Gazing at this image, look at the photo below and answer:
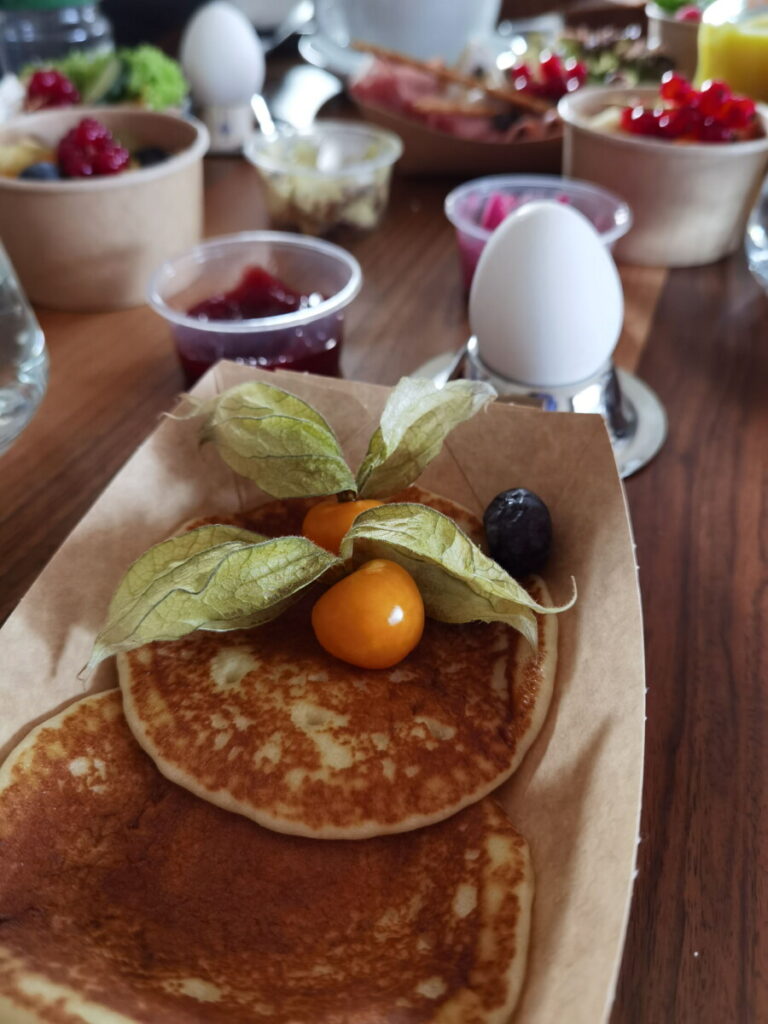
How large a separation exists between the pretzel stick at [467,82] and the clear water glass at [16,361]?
3.05 feet

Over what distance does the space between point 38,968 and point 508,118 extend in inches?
63.1

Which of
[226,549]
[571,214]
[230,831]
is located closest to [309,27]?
[571,214]

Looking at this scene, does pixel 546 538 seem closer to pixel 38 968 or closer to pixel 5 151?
pixel 38 968

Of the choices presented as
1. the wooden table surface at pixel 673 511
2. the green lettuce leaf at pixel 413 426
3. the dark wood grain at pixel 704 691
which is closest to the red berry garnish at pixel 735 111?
the wooden table surface at pixel 673 511

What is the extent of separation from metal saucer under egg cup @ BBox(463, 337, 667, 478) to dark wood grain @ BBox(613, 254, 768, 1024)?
2 centimetres

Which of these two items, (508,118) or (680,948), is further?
(508,118)

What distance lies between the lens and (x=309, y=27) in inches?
100

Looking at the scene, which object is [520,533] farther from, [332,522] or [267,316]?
[267,316]

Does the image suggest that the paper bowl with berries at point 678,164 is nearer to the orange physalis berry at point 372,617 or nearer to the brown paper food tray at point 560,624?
the brown paper food tray at point 560,624

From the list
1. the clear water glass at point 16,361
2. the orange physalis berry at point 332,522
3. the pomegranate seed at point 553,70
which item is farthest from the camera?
the pomegranate seed at point 553,70

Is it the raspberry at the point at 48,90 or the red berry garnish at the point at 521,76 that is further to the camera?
the red berry garnish at the point at 521,76

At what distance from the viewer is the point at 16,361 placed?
111 centimetres

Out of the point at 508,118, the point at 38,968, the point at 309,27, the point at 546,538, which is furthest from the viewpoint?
the point at 309,27

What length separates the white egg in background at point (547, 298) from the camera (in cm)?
96
